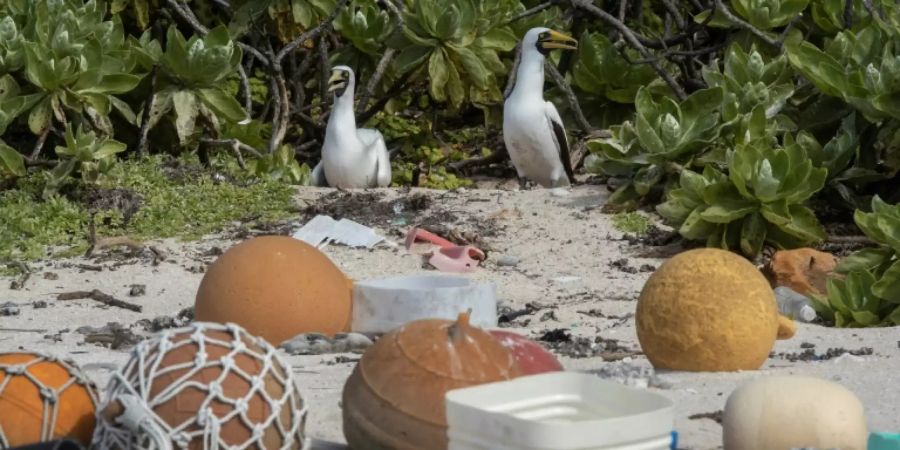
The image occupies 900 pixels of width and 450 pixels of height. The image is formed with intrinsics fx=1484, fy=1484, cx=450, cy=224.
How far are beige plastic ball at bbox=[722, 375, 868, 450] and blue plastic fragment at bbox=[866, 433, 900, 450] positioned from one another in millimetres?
57

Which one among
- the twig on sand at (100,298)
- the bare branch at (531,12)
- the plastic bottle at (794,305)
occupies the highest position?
the bare branch at (531,12)

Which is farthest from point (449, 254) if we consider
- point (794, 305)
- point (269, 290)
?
point (269, 290)

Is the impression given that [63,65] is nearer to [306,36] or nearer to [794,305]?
[306,36]

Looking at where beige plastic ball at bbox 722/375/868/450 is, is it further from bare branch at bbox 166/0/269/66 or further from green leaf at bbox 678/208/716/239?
bare branch at bbox 166/0/269/66

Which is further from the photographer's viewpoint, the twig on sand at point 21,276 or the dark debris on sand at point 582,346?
the twig on sand at point 21,276

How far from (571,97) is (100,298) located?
14.7 feet

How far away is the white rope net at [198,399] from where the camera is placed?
10.6 feet

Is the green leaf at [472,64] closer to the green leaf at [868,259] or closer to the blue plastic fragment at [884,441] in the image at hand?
the green leaf at [868,259]

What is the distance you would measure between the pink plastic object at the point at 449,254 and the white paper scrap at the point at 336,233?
8.1 inches

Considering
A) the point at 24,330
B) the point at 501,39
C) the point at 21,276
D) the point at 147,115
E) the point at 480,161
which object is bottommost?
the point at 480,161

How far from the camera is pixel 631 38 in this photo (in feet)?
31.8

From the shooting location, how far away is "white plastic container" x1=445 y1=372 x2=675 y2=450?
9.79ft

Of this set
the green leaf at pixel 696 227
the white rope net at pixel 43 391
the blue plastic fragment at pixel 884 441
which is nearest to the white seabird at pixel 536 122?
the green leaf at pixel 696 227

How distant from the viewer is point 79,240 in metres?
7.72
